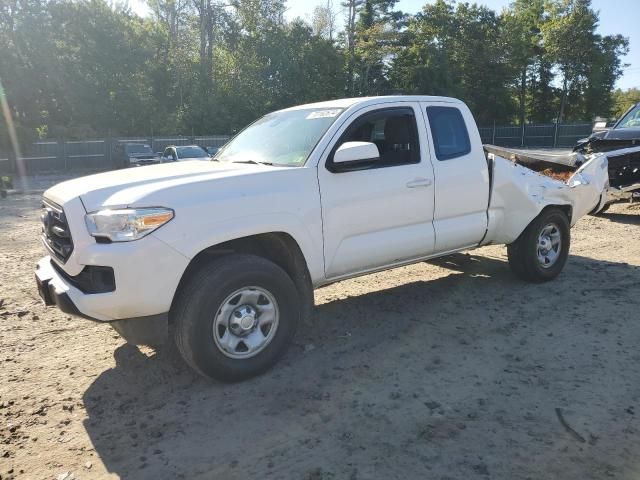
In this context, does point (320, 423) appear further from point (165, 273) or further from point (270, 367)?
point (165, 273)

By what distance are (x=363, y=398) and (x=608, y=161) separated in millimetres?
8479

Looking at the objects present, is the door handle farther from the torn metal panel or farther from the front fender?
the torn metal panel

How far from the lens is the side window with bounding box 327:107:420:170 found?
186 inches

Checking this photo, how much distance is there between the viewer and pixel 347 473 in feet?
9.43

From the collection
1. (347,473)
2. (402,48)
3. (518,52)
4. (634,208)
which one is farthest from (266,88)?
(347,473)

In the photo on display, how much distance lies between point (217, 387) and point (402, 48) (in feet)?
169

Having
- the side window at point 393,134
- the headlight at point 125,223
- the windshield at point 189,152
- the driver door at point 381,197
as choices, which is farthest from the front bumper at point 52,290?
the windshield at point 189,152

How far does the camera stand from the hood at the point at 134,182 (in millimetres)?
3498

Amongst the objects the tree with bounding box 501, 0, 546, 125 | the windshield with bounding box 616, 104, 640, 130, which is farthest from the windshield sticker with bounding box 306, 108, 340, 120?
the tree with bounding box 501, 0, 546, 125

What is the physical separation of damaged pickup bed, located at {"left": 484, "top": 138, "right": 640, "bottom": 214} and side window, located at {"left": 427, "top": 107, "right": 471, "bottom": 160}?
2652mm

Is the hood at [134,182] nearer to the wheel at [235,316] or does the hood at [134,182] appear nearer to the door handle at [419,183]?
the wheel at [235,316]

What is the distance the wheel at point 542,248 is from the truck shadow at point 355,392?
50 cm

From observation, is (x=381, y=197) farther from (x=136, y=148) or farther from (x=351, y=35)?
(x=351, y=35)

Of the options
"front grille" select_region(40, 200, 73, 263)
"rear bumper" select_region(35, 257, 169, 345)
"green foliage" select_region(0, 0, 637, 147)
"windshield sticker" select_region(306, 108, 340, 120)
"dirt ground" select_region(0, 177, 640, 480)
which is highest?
"green foliage" select_region(0, 0, 637, 147)
